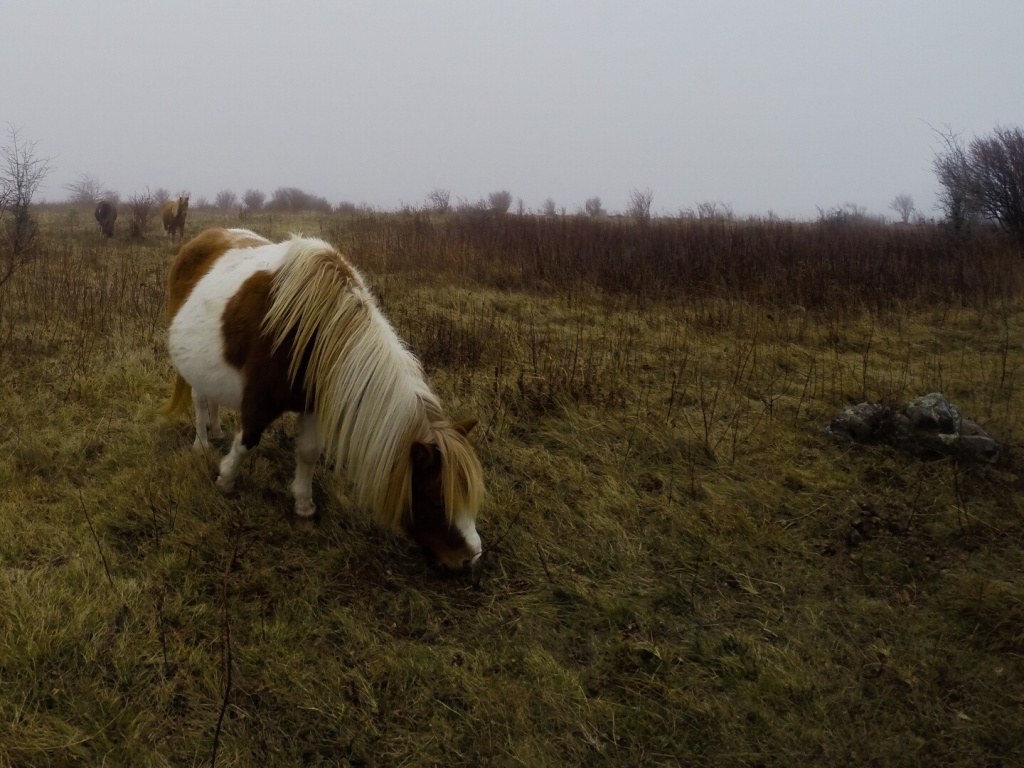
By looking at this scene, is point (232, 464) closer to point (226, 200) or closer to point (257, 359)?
point (257, 359)

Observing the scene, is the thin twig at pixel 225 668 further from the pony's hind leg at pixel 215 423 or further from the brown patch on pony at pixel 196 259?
the brown patch on pony at pixel 196 259

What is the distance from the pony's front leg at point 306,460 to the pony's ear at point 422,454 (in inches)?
26.4

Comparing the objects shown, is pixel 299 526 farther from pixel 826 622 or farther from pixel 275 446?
pixel 826 622

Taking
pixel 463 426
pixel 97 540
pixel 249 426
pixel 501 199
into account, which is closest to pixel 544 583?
pixel 463 426

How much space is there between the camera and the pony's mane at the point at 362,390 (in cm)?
257

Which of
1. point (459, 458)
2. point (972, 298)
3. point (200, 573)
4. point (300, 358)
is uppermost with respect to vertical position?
A: point (972, 298)

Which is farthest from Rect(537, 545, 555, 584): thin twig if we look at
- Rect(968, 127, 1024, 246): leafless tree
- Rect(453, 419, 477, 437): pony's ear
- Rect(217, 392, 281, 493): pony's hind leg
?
Rect(968, 127, 1024, 246): leafless tree

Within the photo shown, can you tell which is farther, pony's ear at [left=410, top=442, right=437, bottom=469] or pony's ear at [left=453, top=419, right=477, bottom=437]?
pony's ear at [left=453, top=419, right=477, bottom=437]

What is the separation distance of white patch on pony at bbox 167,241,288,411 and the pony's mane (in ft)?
1.15

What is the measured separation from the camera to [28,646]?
222 centimetres

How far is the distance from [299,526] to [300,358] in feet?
3.10

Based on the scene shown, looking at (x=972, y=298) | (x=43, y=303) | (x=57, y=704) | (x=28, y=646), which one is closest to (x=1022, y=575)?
(x=57, y=704)

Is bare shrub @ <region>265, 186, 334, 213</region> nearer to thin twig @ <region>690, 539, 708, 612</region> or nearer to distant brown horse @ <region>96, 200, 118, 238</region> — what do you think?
distant brown horse @ <region>96, 200, 118, 238</region>

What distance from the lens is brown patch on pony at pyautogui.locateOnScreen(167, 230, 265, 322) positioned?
359cm
